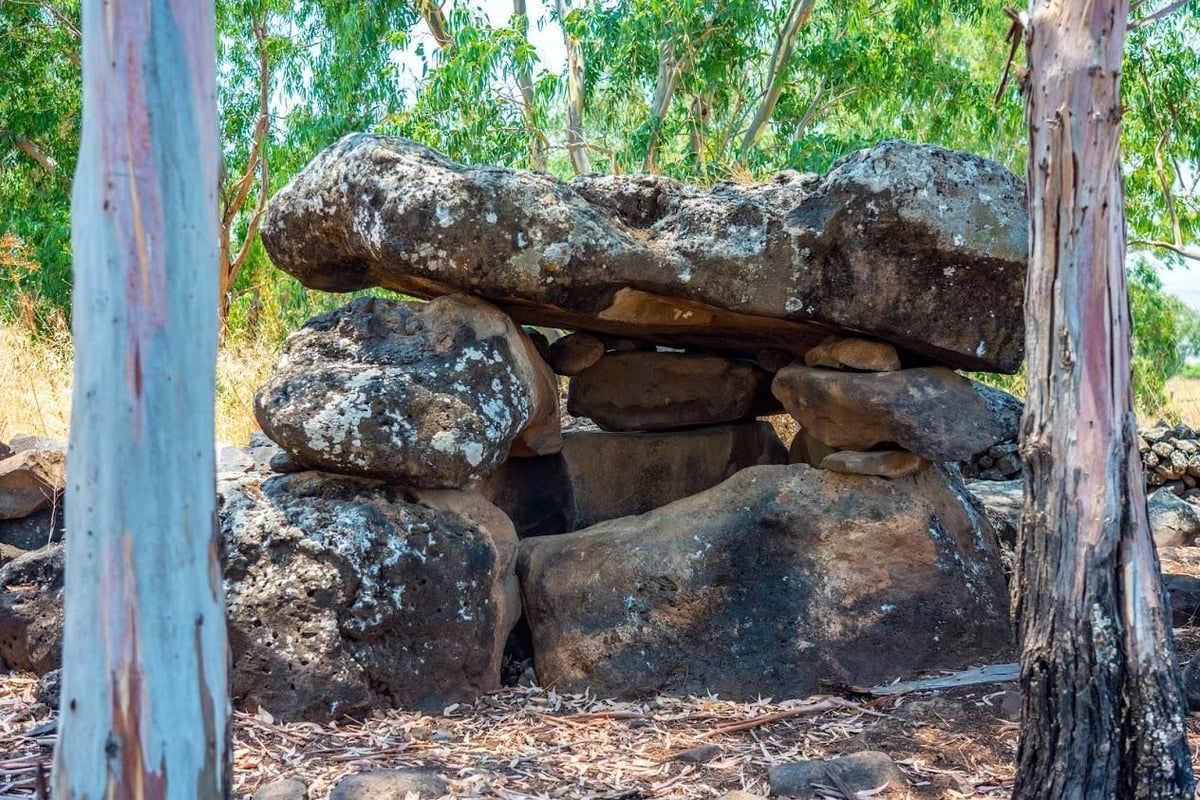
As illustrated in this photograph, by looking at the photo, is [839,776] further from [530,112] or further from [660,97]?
[660,97]

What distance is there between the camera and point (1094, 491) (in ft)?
11.5

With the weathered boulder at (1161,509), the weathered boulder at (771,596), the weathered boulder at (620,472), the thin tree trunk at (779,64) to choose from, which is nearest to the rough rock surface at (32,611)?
the weathered boulder at (771,596)

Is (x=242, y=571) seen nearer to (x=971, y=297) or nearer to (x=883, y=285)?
(x=883, y=285)

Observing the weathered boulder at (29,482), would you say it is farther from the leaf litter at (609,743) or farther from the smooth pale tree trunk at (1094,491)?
the smooth pale tree trunk at (1094,491)

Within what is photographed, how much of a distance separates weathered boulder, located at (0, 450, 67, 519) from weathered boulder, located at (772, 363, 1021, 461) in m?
3.84

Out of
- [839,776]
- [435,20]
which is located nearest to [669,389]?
[839,776]

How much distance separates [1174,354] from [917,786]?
19462 millimetres

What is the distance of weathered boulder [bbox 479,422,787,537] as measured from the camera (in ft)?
20.6

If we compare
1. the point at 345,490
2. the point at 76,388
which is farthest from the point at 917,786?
the point at 76,388

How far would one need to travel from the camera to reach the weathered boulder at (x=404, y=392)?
193 inches

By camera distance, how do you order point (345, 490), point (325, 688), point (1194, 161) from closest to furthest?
point (325, 688) < point (345, 490) < point (1194, 161)

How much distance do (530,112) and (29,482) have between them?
7.19 meters

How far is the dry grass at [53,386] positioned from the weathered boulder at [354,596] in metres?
3.40

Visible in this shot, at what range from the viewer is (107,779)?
2.46 meters
